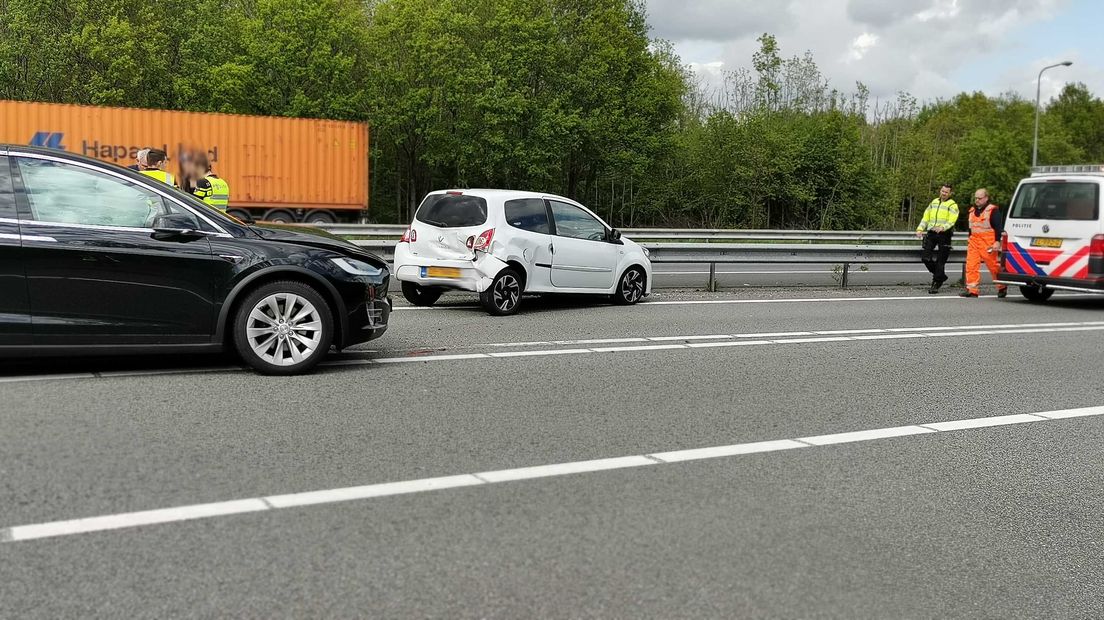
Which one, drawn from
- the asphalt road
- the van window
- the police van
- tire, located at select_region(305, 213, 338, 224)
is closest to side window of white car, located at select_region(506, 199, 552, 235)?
the asphalt road

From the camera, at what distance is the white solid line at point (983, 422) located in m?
6.59

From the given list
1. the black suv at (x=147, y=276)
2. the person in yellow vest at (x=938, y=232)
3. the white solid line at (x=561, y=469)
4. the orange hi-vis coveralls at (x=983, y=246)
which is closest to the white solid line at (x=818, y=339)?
the black suv at (x=147, y=276)

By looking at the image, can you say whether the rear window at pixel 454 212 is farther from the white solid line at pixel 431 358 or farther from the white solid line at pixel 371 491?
the white solid line at pixel 371 491

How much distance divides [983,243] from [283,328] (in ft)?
41.8

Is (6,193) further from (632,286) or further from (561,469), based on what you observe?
(632,286)

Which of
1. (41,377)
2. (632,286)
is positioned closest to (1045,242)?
(632,286)

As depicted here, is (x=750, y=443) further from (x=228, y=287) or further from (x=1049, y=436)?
(x=228, y=287)

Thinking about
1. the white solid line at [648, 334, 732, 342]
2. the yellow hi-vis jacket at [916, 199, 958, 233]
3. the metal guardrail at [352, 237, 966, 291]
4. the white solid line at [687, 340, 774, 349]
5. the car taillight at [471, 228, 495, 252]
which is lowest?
the white solid line at [687, 340, 774, 349]

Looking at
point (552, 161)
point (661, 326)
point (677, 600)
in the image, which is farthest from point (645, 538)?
point (552, 161)

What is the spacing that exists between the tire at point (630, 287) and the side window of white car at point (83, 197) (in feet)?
24.2

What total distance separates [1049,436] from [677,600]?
3.96 m

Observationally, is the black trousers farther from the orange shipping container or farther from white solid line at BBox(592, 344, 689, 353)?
the orange shipping container

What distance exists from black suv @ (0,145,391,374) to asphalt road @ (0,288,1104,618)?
0.32 metres

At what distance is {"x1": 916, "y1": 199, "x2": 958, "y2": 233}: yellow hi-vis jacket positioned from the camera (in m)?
16.8
